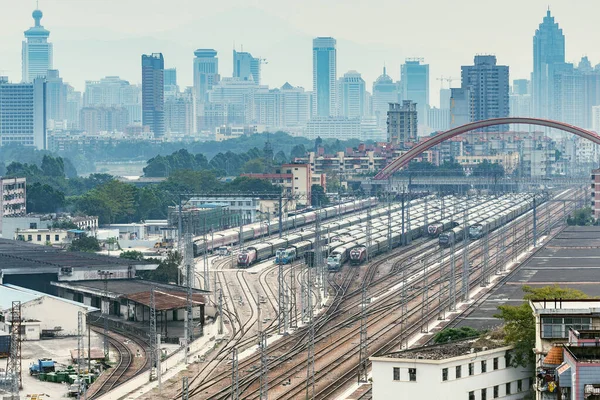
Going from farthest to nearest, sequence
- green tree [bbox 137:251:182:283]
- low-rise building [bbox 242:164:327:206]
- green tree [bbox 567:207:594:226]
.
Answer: low-rise building [bbox 242:164:327:206], green tree [bbox 567:207:594:226], green tree [bbox 137:251:182:283]

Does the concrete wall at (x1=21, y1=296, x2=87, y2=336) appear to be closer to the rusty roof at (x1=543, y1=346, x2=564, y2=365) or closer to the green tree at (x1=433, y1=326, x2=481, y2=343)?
the green tree at (x1=433, y1=326, x2=481, y2=343)

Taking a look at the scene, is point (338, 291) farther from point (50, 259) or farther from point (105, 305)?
point (50, 259)

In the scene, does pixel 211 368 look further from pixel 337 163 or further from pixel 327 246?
pixel 337 163

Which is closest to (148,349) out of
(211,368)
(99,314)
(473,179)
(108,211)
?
(211,368)

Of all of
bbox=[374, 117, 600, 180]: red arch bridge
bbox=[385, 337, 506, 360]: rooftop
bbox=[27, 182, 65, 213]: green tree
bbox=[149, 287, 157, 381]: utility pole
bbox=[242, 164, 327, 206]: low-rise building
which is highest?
bbox=[374, 117, 600, 180]: red arch bridge

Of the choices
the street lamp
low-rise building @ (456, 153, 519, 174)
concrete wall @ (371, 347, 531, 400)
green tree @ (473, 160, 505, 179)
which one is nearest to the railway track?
the street lamp

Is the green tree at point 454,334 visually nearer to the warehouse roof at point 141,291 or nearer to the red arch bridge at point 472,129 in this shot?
the warehouse roof at point 141,291
